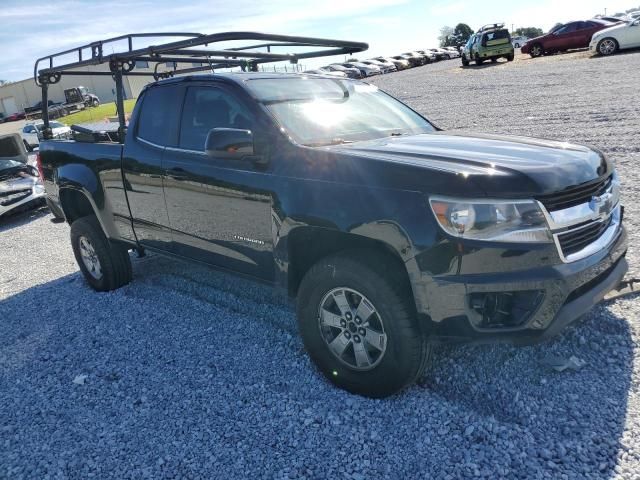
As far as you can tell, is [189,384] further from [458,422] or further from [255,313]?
[458,422]

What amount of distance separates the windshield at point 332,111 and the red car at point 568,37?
26151 mm

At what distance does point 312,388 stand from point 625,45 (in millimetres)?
23860

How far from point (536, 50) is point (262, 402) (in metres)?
28.6

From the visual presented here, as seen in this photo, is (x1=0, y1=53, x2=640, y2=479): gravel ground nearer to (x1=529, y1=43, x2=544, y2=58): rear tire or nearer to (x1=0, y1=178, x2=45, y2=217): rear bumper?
(x1=0, y1=178, x2=45, y2=217): rear bumper

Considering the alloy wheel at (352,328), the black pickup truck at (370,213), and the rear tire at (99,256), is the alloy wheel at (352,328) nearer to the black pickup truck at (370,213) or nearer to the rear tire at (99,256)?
the black pickup truck at (370,213)

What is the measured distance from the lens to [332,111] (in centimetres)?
372

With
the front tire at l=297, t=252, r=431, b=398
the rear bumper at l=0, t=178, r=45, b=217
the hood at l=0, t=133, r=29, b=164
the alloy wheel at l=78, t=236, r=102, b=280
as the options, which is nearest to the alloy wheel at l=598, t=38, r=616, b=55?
the hood at l=0, t=133, r=29, b=164

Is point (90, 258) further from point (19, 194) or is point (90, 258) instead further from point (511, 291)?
point (19, 194)

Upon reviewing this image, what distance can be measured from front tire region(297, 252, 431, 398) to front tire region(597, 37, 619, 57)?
23.4m

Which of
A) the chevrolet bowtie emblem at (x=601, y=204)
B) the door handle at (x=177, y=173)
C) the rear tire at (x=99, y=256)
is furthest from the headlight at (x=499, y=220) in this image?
A: the rear tire at (x=99, y=256)

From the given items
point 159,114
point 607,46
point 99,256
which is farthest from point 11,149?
point 607,46

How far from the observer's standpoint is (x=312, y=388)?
3.26 m

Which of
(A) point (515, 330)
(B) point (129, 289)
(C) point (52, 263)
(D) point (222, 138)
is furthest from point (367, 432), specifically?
(C) point (52, 263)

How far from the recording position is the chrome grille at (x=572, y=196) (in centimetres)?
254
